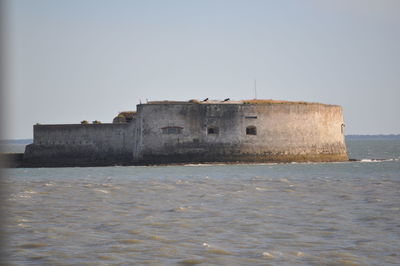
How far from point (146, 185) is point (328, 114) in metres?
19.2

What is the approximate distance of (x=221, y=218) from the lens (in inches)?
405

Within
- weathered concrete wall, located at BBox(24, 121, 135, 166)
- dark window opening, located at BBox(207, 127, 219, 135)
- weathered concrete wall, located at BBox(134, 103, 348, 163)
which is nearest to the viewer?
weathered concrete wall, located at BBox(134, 103, 348, 163)

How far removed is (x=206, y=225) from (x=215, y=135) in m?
21.5

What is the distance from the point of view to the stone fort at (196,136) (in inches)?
1214

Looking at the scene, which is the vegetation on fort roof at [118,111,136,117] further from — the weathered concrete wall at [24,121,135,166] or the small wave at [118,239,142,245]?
the small wave at [118,239,142,245]

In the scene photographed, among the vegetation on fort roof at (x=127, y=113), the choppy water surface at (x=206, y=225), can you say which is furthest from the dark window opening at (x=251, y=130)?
the choppy water surface at (x=206, y=225)

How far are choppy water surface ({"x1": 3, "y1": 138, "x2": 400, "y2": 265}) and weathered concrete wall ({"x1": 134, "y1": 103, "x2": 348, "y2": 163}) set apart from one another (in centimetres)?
1319

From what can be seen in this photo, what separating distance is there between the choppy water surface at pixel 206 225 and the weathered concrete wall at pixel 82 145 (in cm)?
1518

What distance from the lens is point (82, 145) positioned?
108ft

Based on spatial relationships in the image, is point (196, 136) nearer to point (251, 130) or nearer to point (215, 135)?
point (215, 135)

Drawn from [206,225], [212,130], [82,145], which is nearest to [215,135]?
[212,130]

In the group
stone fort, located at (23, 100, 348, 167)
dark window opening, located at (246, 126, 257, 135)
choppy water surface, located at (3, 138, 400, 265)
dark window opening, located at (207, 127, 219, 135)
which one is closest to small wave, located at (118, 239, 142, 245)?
choppy water surface, located at (3, 138, 400, 265)

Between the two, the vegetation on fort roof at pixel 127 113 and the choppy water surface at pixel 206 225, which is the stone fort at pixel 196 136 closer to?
the vegetation on fort roof at pixel 127 113

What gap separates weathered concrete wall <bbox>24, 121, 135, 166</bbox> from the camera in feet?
107
